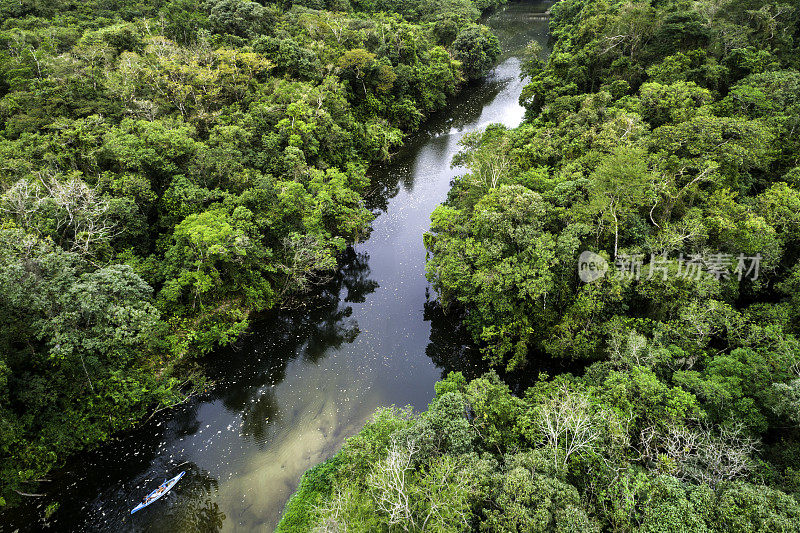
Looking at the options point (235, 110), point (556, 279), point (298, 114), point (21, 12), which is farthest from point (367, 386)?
point (21, 12)

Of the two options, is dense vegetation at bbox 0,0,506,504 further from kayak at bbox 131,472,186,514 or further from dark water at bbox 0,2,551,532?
kayak at bbox 131,472,186,514

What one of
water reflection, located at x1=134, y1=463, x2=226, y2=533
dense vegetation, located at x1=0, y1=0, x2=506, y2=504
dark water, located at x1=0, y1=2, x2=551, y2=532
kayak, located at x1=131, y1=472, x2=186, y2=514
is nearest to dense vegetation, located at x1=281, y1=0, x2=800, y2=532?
dark water, located at x1=0, y1=2, x2=551, y2=532

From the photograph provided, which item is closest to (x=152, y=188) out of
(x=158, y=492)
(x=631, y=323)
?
(x=158, y=492)

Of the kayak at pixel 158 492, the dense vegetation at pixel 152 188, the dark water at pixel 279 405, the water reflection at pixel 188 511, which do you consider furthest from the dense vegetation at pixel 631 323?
the dense vegetation at pixel 152 188

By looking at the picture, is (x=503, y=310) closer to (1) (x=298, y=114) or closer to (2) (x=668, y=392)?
(2) (x=668, y=392)

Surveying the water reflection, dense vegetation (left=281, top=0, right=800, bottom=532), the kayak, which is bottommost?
the water reflection

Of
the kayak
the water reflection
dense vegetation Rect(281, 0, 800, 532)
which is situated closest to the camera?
dense vegetation Rect(281, 0, 800, 532)
